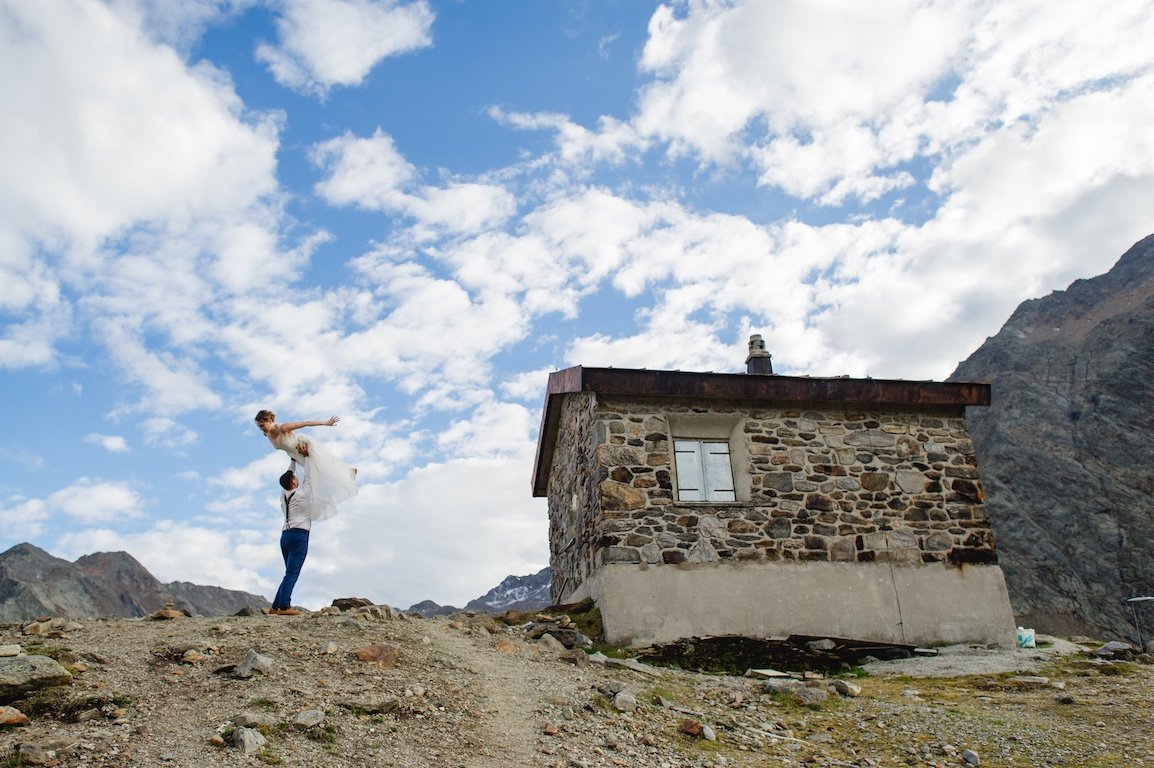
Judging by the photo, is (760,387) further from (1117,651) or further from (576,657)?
(1117,651)

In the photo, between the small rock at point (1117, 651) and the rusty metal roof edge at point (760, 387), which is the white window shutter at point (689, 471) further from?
the small rock at point (1117, 651)

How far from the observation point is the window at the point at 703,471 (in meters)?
12.2

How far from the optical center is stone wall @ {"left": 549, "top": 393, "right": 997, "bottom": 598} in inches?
460

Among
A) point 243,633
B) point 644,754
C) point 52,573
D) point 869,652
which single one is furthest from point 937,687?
point 52,573

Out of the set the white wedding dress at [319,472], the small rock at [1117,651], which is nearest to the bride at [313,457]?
the white wedding dress at [319,472]

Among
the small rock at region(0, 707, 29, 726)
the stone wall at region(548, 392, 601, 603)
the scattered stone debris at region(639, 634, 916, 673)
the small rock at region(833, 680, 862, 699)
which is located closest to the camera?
the small rock at region(0, 707, 29, 726)

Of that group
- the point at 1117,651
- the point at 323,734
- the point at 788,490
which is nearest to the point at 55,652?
the point at 323,734

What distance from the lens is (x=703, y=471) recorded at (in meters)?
12.4

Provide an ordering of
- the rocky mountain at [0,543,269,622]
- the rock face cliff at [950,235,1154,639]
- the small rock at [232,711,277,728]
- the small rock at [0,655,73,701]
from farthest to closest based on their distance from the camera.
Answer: the rock face cliff at [950,235,1154,639] < the rocky mountain at [0,543,269,622] < the small rock at [0,655,73,701] < the small rock at [232,711,277,728]

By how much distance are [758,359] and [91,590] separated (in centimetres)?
4461

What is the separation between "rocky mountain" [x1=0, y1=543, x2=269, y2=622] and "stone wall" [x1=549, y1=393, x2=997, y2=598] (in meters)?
29.1

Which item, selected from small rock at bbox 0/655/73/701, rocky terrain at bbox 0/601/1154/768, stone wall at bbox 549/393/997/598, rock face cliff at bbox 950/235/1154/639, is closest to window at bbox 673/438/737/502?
stone wall at bbox 549/393/997/598

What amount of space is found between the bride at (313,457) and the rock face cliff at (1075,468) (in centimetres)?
4752

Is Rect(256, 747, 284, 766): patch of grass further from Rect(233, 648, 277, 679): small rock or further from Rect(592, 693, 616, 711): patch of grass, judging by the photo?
Rect(592, 693, 616, 711): patch of grass
